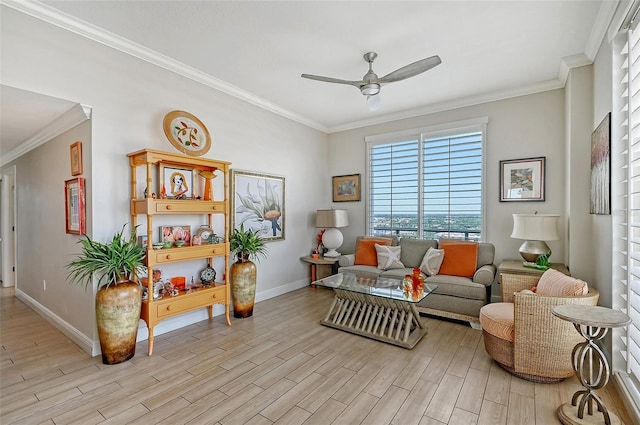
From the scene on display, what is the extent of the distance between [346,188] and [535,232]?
303 cm

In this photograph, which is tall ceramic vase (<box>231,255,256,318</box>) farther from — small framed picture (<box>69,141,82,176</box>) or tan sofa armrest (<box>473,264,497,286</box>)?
tan sofa armrest (<box>473,264,497,286</box>)

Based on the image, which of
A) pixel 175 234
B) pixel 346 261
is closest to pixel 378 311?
pixel 346 261

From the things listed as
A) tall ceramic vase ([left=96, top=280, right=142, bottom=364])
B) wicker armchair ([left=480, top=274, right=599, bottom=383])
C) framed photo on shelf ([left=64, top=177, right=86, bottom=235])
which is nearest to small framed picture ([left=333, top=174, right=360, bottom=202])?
wicker armchair ([left=480, top=274, right=599, bottom=383])

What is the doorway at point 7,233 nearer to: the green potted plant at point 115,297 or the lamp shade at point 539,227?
the green potted plant at point 115,297

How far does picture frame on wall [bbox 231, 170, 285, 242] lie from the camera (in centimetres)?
406

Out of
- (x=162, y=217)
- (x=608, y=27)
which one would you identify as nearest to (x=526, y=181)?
(x=608, y=27)

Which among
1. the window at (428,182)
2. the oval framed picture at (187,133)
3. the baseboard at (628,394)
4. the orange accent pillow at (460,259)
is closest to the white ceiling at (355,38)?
the oval framed picture at (187,133)

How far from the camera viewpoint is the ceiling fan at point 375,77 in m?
2.57

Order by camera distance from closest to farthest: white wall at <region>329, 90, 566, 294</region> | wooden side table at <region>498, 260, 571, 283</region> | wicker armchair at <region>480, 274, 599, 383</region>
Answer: wicker armchair at <region>480, 274, 599, 383</region>, wooden side table at <region>498, 260, 571, 283</region>, white wall at <region>329, 90, 566, 294</region>

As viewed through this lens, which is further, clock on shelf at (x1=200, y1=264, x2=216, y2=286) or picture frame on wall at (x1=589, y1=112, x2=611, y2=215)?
clock on shelf at (x1=200, y1=264, x2=216, y2=286)

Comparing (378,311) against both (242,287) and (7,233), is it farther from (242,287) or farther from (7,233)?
(7,233)

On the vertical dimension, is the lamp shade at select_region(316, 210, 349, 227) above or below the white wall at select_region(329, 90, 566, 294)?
below

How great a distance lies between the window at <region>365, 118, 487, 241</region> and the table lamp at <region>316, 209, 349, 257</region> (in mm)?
565

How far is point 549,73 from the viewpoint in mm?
3498
